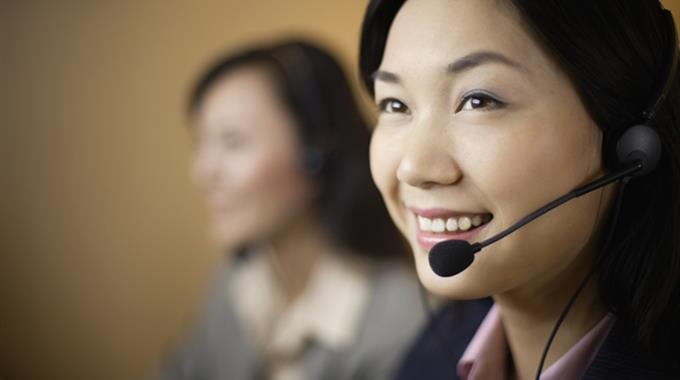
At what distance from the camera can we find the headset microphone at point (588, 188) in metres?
0.64

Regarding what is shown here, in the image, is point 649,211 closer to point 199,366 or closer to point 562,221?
point 562,221

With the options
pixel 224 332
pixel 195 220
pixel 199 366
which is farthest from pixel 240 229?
pixel 195 220

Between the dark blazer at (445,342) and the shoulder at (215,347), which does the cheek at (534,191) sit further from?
the shoulder at (215,347)

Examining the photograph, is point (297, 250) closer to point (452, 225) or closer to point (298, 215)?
point (298, 215)

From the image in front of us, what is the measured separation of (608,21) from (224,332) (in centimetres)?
135

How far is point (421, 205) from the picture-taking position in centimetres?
69

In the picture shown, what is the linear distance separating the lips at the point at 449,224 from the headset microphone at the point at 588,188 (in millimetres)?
32

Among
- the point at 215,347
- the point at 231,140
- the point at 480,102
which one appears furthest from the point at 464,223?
the point at 215,347

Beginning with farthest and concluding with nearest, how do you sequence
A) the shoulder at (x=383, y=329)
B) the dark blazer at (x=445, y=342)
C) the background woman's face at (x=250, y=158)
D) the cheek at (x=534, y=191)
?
1. the background woman's face at (x=250, y=158)
2. the shoulder at (x=383, y=329)
3. the dark blazer at (x=445, y=342)
4. the cheek at (x=534, y=191)

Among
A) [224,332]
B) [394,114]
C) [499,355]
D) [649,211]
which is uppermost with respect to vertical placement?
[394,114]

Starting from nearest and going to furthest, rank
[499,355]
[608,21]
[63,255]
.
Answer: [608,21]
[499,355]
[63,255]

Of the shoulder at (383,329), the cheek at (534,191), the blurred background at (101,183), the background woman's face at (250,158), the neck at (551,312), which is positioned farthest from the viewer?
the blurred background at (101,183)

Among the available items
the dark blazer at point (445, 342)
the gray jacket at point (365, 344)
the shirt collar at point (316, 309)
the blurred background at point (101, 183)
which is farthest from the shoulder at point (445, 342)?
the blurred background at point (101, 183)

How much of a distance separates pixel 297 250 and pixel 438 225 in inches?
41.5
